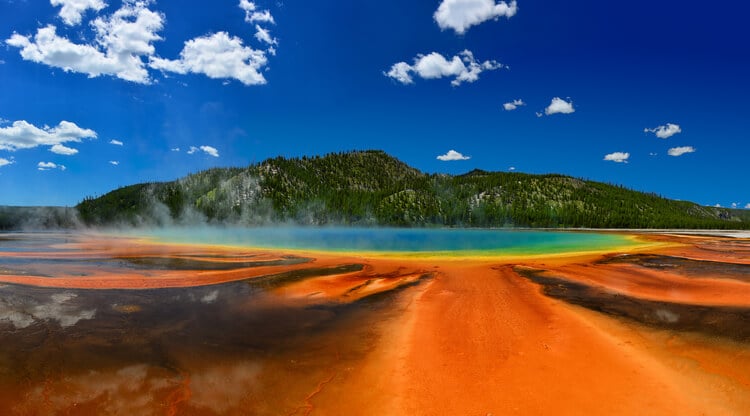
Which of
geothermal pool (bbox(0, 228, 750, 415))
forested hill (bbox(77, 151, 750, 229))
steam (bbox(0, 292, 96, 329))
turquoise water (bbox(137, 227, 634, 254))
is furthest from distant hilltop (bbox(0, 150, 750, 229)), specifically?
steam (bbox(0, 292, 96, 329))

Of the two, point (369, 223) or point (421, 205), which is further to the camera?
point (421, 205)

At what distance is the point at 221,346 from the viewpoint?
896cm

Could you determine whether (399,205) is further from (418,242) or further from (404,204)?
(418,242)

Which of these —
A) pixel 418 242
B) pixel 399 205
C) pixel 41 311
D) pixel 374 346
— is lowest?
pixel 374 346

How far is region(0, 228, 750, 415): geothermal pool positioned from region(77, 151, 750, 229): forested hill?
115 metres

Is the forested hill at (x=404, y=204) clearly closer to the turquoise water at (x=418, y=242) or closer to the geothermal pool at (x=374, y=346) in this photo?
the turquoise water at (x=418, y=242)

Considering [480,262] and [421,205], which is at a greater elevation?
[421,205]

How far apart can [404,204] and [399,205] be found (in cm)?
243

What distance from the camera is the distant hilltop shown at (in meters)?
132

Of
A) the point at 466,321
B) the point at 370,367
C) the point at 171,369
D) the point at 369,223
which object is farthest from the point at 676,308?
the point at 369,223

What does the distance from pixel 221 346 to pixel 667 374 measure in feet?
30.0

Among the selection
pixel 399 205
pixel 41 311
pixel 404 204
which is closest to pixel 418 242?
pixel 41 311

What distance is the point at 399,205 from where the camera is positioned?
152625 millimetres

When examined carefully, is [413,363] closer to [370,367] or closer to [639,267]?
[370,367]
